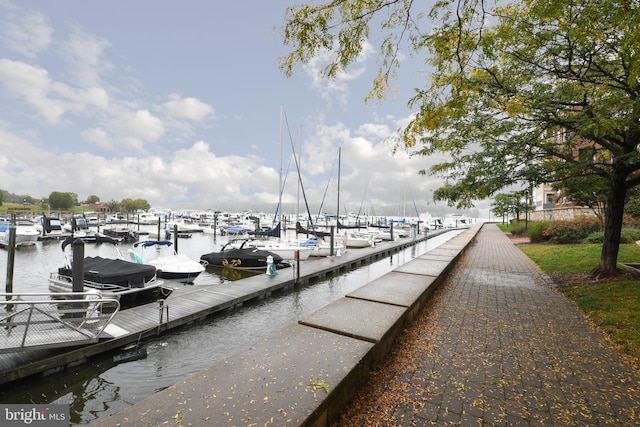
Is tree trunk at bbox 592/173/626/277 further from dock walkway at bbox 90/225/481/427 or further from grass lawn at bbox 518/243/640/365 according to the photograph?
dock walkway at bbox 90/225/481/427

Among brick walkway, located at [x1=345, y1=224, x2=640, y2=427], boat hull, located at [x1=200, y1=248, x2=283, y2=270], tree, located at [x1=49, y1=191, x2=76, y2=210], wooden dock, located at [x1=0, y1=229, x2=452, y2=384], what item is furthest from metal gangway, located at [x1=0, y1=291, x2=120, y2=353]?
tree, located at [x1=49, y1=191, x2=76, y2=210]

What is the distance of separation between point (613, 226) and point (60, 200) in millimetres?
169517

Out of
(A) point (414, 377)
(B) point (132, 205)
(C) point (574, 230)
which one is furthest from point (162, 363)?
(B) point (132, 205)

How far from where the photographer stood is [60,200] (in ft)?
409

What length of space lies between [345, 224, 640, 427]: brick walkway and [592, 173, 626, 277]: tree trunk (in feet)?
14.0

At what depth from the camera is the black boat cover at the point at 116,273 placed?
389 inches

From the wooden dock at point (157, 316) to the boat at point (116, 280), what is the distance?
3.81 feet

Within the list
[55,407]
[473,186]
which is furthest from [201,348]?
[473,186]

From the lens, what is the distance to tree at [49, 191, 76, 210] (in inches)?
4852

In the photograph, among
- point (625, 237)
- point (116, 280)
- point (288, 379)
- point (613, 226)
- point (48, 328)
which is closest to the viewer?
point (288, 379)

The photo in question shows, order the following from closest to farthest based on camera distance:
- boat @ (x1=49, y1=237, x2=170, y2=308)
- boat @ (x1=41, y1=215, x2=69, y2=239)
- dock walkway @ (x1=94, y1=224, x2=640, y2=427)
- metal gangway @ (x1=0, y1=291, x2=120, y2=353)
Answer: dock walkway @ (x1=94, y1=224, x2=640, y2=427), metal gangway @ (x1=0, y1=291, x2=120, y2=353), boat @ (x1=49, y1=237, x2=170, y2=308), boat @ (x1=41, y1=215, x2=69, y2=239)

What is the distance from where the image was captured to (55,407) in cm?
443

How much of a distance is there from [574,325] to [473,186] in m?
4.74

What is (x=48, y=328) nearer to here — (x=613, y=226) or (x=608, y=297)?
(x=608, y=297)
